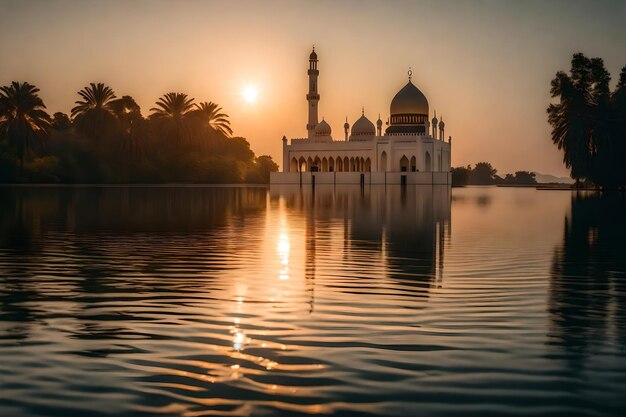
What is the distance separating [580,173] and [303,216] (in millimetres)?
39608

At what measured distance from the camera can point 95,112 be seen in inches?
3012

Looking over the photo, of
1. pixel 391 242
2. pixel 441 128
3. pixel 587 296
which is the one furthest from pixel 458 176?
pixel 587 296

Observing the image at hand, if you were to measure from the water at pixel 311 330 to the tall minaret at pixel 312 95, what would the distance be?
83.5m

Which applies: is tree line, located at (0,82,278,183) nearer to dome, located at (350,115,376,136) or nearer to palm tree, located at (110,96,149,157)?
palm tree, located at (110,96,149,157)

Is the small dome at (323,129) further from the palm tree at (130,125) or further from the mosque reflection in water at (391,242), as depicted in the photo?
the mosque reflection in water at (391,242)

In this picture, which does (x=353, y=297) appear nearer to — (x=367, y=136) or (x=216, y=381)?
(x=216, y=381)

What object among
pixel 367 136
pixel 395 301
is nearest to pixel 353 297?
pixel 395 301

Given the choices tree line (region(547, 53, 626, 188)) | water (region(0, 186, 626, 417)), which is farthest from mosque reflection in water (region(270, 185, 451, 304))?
tree line (region(547, 53, 626, 188))

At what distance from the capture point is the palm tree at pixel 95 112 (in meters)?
76.1

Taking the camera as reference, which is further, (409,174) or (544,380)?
(409,174)

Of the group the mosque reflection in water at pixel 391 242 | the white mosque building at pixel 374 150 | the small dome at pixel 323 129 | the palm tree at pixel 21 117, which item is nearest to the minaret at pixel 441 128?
the white mosque building at pixel 374 150

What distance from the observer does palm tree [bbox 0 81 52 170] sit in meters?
64.5

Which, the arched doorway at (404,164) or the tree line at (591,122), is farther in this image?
the arched doorway at (404,164)

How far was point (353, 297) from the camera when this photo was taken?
9039mm
